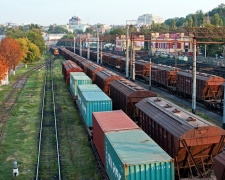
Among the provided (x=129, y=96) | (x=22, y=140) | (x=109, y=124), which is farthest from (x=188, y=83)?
(x=109, y=124)

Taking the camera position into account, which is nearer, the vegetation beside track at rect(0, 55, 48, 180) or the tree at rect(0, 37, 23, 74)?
the vegetation beside track at rect(0, 55, 48, 180)

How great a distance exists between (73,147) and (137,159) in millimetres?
11719

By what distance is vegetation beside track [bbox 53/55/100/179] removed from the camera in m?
18.5

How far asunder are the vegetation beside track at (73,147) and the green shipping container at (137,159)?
475 centimetres

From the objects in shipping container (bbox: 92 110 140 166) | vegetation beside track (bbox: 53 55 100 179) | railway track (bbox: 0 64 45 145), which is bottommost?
vegetation beside track (bbox: 53 55 100 179)

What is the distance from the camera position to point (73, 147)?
2281cm

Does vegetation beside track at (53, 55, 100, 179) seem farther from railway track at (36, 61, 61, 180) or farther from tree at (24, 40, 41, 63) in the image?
tree at (24, 40, 41, 63)

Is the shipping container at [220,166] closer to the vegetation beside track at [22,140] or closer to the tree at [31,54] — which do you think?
the vegetation beside track at [22,140]

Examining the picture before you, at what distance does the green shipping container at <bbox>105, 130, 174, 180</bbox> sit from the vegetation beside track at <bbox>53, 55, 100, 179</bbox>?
4750 millimetres

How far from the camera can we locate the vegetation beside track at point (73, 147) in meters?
18.5

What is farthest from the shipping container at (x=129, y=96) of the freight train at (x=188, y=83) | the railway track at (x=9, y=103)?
the railway track at (x=9, y=103)

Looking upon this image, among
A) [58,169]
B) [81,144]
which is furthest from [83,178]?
[81,144]

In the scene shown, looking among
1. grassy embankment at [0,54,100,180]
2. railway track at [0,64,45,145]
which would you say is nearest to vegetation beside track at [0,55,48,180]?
grassy embankment at [0,54,100,180]

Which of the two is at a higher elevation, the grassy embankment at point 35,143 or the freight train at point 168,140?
the freight train at point 168,140
